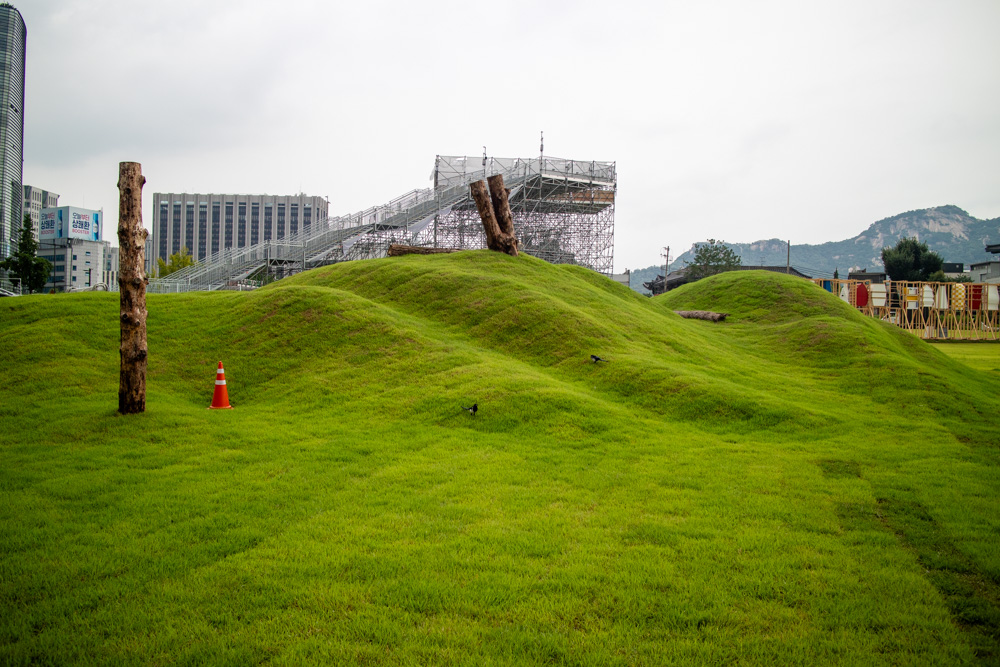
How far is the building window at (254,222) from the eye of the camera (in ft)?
411

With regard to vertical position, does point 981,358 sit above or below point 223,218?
below

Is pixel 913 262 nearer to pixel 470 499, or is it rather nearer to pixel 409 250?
pixel 409 250

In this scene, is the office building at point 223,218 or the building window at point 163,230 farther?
the building window at point 163,230

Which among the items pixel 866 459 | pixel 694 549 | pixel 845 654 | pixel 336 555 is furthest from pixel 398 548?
pixel 866 459

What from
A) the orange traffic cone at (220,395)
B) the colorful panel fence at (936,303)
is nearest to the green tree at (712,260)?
the colorful panel fence at (936,303)

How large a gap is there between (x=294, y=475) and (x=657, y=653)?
4787 mm

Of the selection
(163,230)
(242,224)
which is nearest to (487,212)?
(242,224)

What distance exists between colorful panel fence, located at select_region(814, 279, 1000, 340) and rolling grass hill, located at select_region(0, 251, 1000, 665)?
29.5 meters

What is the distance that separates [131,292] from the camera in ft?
29.5

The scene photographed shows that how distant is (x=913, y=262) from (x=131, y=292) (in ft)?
249

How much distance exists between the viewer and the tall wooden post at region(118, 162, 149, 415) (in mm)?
8820

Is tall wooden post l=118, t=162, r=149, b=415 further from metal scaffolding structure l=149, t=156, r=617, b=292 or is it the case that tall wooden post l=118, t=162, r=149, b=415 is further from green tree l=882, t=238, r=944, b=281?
green tree l=882, t=238, r=944, b=281

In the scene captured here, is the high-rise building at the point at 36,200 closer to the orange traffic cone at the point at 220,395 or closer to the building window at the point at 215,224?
the building window at the point at 215,224

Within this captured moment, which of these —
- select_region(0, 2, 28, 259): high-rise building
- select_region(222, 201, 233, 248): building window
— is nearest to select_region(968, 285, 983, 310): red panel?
select_region(222, 201, 233, 248): building window
